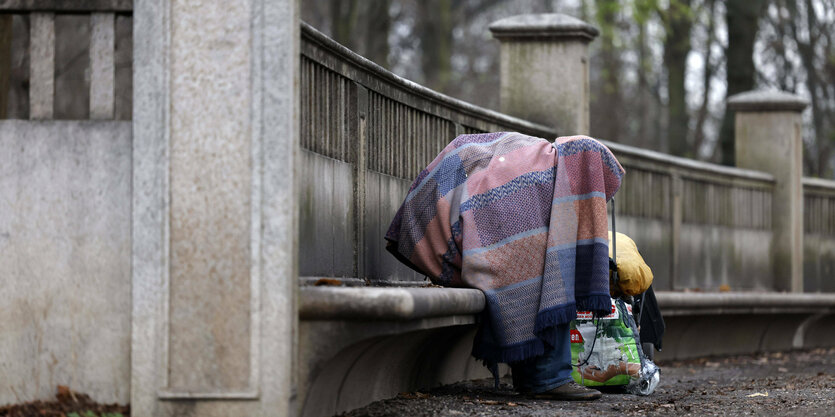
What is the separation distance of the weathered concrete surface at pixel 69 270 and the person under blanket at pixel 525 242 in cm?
183

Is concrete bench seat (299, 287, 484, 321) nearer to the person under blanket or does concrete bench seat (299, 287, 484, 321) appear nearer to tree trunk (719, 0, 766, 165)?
the person under blanket

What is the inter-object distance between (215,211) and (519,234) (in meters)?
1.90

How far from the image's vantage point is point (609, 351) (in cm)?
651

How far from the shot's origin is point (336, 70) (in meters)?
5.91

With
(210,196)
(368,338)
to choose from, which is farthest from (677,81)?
(210,196)

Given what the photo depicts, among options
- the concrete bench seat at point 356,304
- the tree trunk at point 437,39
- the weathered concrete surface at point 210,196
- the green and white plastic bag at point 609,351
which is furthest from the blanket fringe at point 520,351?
the tree trunk at point 437,39

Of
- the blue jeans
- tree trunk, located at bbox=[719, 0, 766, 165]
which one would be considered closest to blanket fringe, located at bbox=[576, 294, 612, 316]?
the blue jeans

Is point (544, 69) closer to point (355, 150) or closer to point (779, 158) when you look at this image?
point (355, 150)

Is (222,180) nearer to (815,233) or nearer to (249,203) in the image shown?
(249,203)

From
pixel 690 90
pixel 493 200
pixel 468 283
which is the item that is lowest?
pixel 468 283

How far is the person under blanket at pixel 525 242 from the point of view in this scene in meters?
5.95

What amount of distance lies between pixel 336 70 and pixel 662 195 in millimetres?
6007

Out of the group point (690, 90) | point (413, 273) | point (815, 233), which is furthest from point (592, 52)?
point (413, 273)

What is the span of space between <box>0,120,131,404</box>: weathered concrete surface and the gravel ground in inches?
43.2
